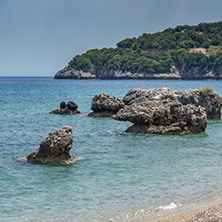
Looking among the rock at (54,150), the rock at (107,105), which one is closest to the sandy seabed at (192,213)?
the rock at (54,150)

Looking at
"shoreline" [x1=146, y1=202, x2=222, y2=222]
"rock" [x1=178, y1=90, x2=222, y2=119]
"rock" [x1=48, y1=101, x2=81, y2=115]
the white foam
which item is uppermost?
"rock" [x1=178, y1=90, x2=222, y2=119]

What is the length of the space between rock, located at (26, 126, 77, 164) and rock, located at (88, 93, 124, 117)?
1854cm

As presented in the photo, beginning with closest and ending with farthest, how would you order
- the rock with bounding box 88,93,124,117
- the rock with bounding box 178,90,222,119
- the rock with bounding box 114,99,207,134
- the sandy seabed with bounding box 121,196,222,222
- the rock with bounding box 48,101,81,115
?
A: the sandy seabed with bounding box 121,196,222,222, the rock with bounding box 114,99,207,134, the rock with bounding box 178,90,222,119, the rock with bounding box 88,93,124,117, the rock with bounding box 48,101,81,115

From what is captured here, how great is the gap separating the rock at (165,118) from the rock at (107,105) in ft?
30.8

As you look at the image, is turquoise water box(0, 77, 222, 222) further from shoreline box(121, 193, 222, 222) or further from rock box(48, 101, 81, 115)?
rock box(48, 101, 81, 115)

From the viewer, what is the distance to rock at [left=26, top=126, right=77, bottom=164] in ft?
55.4

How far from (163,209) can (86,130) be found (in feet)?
53.4

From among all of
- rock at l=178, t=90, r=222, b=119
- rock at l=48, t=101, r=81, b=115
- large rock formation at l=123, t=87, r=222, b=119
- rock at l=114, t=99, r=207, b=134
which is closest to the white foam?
rock at l=114, t=99, r=207, b=134

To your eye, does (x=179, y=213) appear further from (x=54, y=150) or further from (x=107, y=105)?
(x=107, y=105)

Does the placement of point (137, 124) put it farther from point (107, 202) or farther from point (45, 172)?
point (107, 202)

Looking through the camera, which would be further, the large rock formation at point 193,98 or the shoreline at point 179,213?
the large rock formation at point 193,98

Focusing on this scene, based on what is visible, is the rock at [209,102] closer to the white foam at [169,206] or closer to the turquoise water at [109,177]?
the turquoise water at [109,177]

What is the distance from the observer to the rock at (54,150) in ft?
55.4

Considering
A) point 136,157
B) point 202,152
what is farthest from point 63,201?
point 202,152
